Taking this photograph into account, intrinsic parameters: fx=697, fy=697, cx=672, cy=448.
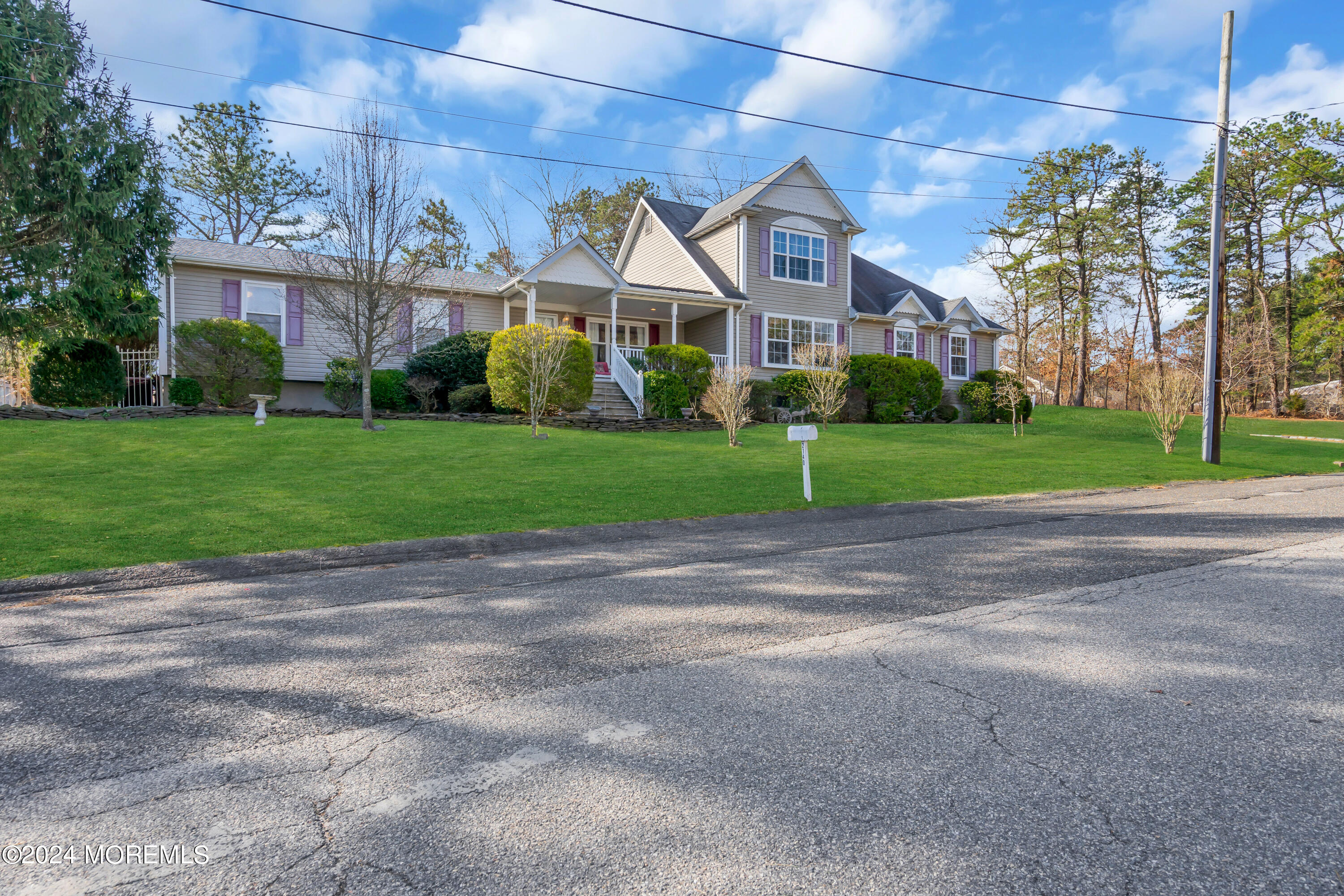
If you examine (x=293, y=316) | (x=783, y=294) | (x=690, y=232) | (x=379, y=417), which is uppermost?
(x=690, y=232)

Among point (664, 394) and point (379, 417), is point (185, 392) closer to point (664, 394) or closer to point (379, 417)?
point (379, 417)

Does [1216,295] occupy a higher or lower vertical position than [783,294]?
lower

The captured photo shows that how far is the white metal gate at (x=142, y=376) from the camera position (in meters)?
18.2

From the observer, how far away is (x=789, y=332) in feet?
81.3

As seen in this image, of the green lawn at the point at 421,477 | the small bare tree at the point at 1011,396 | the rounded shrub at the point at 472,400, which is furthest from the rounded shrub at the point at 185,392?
the small bare tree at the point at 1011,396

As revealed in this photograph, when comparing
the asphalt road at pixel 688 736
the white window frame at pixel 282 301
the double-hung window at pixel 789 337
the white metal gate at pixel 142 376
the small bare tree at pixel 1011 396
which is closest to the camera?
the asphalt road at pixel 688 736

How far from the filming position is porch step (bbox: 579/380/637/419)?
19.8m

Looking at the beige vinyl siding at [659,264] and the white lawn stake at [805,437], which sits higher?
the beige vinyl siding at [659,264]

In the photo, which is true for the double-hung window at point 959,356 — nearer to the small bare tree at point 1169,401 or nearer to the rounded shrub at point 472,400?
the small bare tree at point 1169,401

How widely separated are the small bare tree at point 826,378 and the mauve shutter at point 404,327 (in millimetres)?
10487

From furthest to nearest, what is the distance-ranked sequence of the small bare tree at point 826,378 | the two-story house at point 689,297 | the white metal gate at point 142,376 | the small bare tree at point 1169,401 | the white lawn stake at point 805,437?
the two-story house at point 689,297, the small bare tree at point 826,378, the white metal gate at point 142,376, the small bare tree at point 1169,401, the white lawn stake at point 805,437

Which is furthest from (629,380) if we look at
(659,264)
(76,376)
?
(76,376)

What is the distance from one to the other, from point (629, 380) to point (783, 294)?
7.69 meters

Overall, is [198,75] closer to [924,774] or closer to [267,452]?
[267,452]
